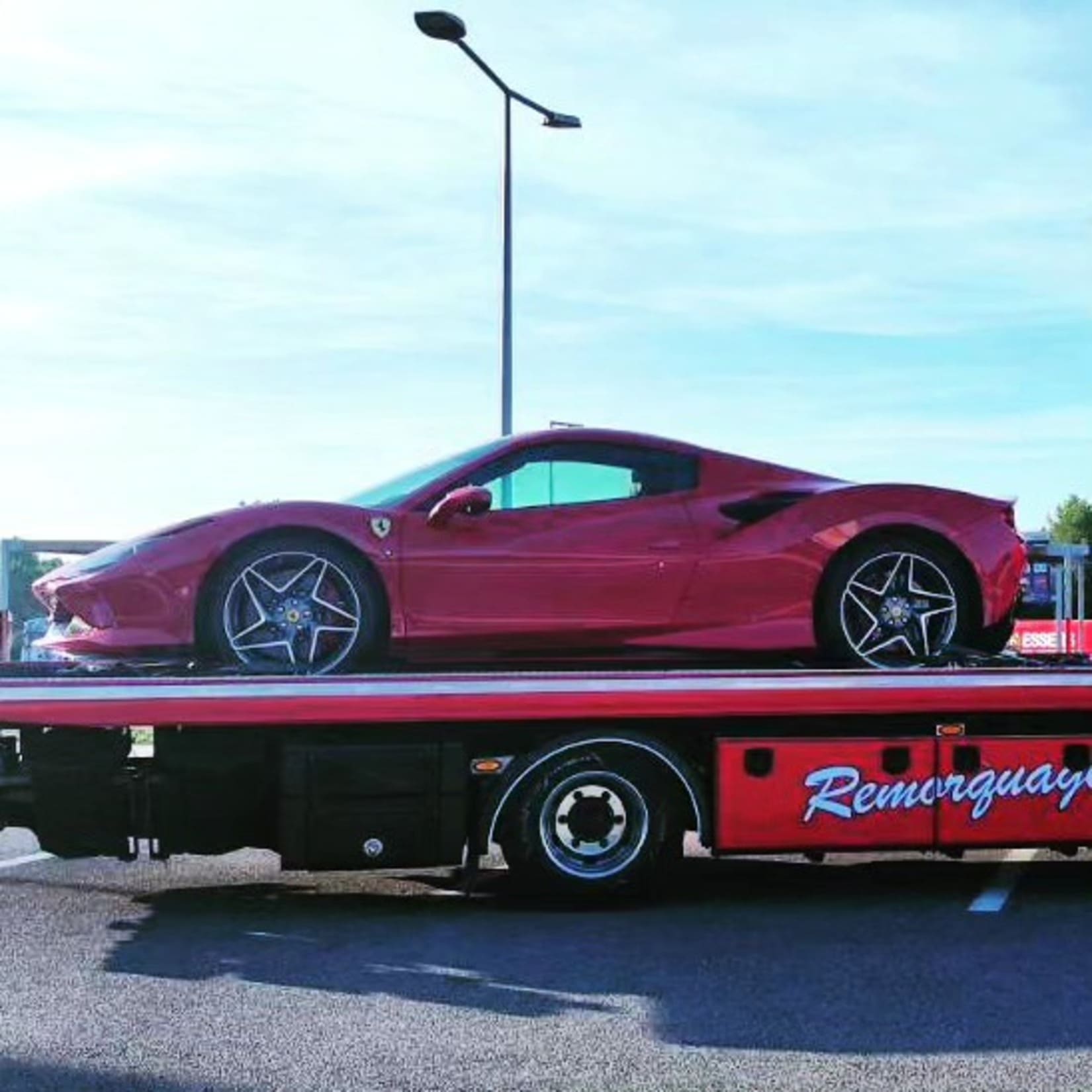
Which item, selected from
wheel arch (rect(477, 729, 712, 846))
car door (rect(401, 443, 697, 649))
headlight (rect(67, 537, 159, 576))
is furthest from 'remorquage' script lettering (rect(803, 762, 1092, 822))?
headlight (rect(67, 537, 159, 576))

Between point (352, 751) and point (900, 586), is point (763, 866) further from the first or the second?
point (352, 751)

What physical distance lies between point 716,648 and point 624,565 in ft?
2.07

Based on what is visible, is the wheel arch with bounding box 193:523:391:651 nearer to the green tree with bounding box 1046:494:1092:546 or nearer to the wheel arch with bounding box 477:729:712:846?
the wheel arch with bounding box 477:729:712:846

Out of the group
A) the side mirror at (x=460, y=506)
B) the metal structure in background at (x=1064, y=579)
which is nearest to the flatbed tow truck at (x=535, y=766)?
the side mirror at (x=460, y=506)

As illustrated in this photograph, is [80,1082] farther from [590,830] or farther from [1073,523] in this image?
[1073,523]

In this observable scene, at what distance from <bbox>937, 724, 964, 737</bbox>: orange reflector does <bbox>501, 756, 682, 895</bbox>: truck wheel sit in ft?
4.81

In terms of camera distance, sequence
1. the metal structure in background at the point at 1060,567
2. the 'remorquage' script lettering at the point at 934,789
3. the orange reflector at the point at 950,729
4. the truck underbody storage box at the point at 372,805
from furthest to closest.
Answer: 1. the metal structure in background at the point at 1060,567
2. the orange reflector at the point at 950,729
3. the 'remorquage' script lettering at the point at 934,789
4. the truck underbody storage box at the point at 372,805

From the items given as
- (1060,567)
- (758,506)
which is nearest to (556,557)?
(758,506)

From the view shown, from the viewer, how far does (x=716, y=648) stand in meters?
7.17

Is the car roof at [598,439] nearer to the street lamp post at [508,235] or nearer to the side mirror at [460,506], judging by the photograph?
the side mirror at [460,506]

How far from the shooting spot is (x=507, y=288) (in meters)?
15.9

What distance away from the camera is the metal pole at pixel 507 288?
614 inches

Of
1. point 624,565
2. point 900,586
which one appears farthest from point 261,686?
point 900,586

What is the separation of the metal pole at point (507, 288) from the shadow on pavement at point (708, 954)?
8.40 m
